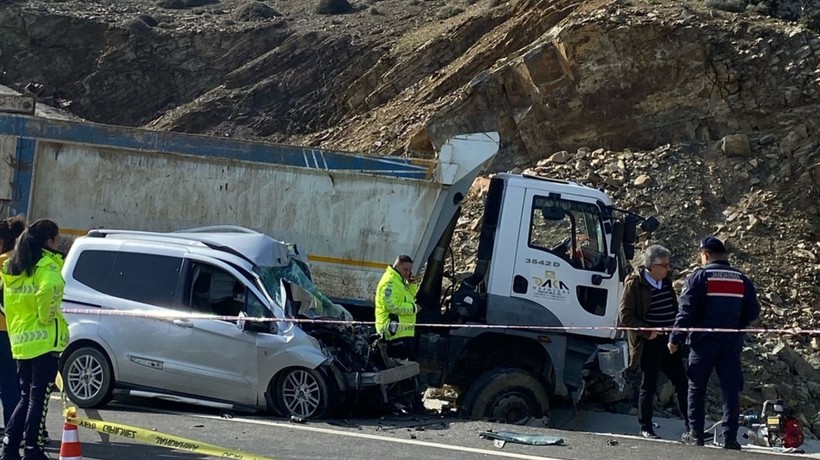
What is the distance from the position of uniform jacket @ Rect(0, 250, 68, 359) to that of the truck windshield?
5.24 m

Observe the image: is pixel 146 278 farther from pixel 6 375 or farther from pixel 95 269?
pixel 6 375

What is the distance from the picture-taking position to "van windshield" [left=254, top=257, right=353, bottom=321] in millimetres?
10055

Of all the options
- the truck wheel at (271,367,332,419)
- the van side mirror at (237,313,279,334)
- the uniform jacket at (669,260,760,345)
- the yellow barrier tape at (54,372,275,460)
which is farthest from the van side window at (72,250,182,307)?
the uniform jacket at (669,260,760,345)

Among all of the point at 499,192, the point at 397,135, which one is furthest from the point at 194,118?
the point at 499,192

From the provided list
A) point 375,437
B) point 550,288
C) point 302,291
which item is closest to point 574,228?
point 550,288

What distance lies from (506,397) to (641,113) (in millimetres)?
11717

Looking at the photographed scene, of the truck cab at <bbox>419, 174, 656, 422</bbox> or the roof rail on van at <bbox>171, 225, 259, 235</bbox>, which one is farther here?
the roof rail on van at <bbox>171, 225, 259, 235</bbox>

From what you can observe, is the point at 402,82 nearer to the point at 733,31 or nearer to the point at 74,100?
the point at 733,31

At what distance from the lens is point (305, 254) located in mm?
12102

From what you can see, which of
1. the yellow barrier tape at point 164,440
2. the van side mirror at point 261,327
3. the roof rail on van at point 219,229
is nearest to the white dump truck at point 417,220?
the roof rail on van at point 219,229

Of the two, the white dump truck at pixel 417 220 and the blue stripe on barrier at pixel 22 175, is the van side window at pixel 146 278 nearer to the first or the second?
the white dump truck at pixel 417 220

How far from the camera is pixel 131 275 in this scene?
1005 cm

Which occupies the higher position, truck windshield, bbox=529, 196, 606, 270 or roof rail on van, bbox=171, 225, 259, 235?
truck windshield, bbox=529, 196, 606, 270

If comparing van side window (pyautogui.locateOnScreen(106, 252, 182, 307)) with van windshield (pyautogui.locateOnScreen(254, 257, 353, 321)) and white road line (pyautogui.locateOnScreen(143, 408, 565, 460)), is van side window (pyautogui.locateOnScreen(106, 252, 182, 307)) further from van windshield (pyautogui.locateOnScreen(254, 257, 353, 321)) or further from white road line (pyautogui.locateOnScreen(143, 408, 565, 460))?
white road line (pyautogui.locateOnScreen(143, 408, 565, 460))
